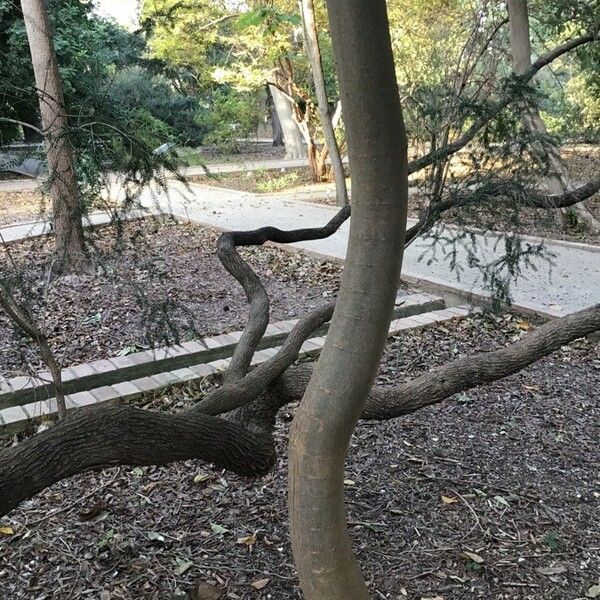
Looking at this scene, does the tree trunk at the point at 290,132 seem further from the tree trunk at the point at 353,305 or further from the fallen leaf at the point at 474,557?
the tree trunk at the point at 353,305

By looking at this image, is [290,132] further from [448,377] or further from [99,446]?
[99,446]

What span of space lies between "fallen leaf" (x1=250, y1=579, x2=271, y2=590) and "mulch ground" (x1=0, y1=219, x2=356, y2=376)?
1515mm

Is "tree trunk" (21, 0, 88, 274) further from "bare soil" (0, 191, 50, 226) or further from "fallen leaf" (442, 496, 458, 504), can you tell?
"bare soil" (0, 191, 50, 226)

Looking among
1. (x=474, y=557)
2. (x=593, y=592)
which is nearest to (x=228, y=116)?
(x=474, y=557)

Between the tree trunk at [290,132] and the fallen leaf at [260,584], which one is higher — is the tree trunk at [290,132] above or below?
above

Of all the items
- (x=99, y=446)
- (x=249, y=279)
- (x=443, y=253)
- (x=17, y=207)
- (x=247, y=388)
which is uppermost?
(x=17, y=207)

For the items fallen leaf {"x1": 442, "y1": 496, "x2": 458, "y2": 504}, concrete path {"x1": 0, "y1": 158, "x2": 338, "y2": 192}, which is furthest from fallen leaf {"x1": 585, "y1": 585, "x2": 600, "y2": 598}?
concrete path {"x1": 0, "y1": 158, "x2": 338, "y2": 192}

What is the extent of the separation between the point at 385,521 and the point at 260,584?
668mm

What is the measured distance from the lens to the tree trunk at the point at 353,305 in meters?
1.31

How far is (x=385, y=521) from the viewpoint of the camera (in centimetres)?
297

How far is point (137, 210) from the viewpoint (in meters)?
3.81

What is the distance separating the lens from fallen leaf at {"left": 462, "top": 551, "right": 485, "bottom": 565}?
2680 mm

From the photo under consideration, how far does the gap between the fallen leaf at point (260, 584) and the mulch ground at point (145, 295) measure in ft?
4.97

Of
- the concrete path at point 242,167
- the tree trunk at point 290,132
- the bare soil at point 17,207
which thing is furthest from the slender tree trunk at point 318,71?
the tree trunk at point 290,132
